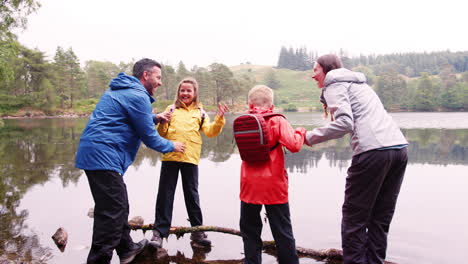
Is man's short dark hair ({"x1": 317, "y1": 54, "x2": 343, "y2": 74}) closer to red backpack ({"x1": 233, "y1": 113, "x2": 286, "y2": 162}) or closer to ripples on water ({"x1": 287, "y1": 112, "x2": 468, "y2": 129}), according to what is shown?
red backpack ({"x1": 233, "y1": 113, "x2": 286, "y2": 162})

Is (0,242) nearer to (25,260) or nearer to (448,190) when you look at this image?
(25,260)

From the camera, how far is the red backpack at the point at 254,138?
144 inches

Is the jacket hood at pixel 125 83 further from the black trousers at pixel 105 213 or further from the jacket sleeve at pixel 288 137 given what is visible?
the jacket sleeve at pixel 288 137

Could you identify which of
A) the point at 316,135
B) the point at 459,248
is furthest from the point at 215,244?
the point at 459,248

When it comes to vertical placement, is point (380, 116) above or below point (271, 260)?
above

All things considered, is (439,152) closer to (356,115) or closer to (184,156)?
(356,115)

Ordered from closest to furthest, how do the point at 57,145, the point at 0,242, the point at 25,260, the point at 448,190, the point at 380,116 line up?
the point at 380,116
the point at 25,260
the point at 0,242
the point at 448,190
the point at 57,145

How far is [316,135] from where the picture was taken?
385 cm

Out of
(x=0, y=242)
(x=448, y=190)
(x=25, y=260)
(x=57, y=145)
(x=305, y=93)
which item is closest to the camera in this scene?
(x=25, y=260)

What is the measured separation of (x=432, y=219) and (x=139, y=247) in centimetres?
525

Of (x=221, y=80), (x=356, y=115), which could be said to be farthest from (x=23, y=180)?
(x=221, y=80)

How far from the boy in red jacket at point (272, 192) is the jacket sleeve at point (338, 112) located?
309mm

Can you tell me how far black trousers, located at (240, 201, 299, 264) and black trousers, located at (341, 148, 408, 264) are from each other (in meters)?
0.60

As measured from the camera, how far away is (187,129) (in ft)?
16.3
